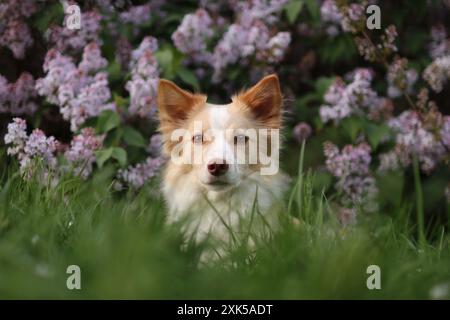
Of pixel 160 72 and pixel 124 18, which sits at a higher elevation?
pixel 124 18

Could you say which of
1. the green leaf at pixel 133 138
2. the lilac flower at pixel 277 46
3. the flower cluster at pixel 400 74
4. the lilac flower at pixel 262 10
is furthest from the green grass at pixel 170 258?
the lilac flower at pixel 262 10

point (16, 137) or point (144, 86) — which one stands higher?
point (144, 86)

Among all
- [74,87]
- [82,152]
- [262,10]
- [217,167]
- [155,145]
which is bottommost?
[217,167]

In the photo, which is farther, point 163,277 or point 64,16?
point 64,16

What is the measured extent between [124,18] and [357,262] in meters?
3.18

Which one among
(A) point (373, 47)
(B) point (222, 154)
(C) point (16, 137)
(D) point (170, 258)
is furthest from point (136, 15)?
(D) point (170, 258)

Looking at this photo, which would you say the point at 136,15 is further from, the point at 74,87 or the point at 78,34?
the point at 74,87

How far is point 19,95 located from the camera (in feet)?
16.3

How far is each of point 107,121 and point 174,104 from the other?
847 mm
